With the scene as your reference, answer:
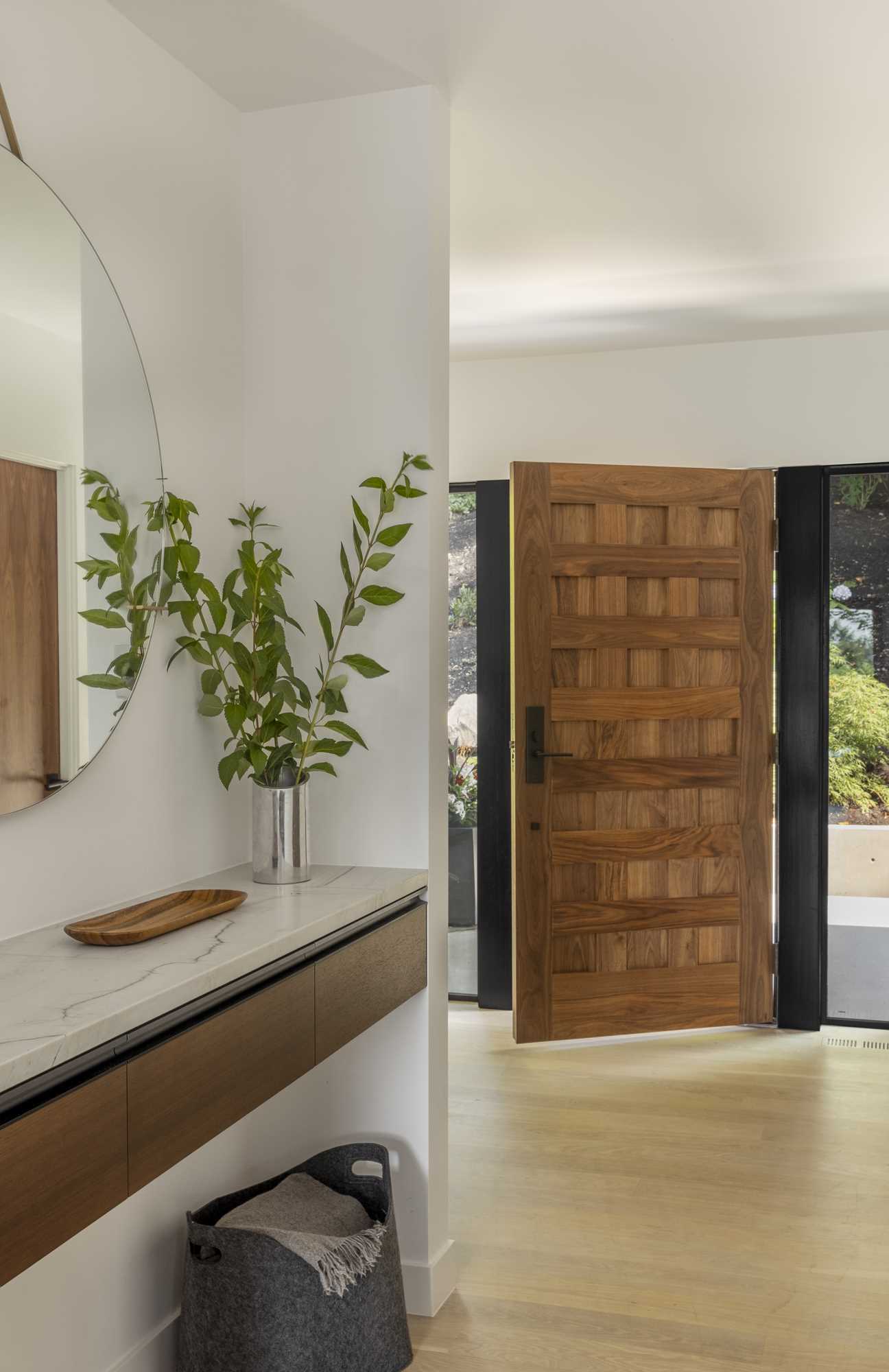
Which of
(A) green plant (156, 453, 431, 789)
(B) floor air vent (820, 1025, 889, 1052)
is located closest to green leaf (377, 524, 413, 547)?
(A) green plant (156, 453, 431, 789)

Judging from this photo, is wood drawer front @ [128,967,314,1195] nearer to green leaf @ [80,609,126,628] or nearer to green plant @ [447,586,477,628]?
green leaf @ [80,609,126,628]

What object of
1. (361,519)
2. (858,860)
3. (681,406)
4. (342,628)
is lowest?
(858,860)

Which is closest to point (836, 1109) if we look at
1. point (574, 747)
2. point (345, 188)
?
point (574, 747)

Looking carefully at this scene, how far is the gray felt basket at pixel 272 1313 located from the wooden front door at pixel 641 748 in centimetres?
206

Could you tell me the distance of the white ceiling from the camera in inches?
88.4

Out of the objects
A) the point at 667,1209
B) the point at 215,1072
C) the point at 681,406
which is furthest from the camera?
the point at 681,406

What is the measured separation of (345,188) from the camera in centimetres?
253

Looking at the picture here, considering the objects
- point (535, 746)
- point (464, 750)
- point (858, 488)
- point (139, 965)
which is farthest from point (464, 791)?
point (139, 965)

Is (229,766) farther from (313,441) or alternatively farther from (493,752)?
(493,752)

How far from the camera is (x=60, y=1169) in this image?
133cm

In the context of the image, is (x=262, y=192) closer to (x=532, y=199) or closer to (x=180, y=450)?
(x=180, y=450)

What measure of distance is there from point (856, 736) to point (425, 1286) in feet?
9.09

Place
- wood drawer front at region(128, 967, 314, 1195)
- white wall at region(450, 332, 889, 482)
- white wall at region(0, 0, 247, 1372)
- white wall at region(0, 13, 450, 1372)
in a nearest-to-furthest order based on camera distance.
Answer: wood drawer front at region(128, 967, 314, 1195) < white wall at region(0, 0, 247, 1372) < white wall at region(0, 13, 450, 1372) < white wall at region(450, 332, 889, 482)

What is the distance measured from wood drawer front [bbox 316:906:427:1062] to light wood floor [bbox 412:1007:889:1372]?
70 centimetres
